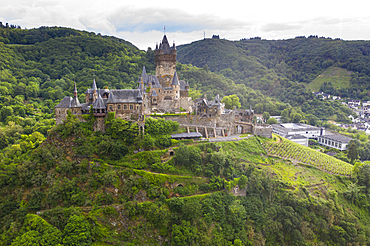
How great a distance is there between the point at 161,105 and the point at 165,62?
13206 millimetres

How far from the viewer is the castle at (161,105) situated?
1951 inches

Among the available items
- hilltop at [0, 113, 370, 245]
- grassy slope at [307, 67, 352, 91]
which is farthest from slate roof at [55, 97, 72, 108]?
grassy slope at [307, 67, 352, 91]

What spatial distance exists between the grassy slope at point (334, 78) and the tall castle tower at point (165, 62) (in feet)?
394

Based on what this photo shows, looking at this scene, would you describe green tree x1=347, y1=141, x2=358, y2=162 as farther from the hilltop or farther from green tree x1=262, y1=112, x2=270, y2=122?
green tree x1=262, y1=112, x2=270, y2=122

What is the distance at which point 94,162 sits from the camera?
1759 inches

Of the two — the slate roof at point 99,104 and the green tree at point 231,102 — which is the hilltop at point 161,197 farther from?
the green tree at point 231,102

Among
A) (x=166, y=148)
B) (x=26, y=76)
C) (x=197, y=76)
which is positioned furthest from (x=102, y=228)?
(x=197, y=76)

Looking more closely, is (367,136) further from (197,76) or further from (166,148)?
(166,148)

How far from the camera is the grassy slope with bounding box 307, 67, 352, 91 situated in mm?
150500

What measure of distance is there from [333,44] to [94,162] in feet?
633

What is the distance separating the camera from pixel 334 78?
510 feet

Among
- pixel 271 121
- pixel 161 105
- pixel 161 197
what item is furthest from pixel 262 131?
pixel 271 121

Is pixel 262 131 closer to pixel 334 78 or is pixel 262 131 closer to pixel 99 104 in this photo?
pixel 99 104

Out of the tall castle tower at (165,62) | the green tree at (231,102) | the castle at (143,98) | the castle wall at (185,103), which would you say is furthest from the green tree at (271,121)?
the tall castle tower at (165,62)
